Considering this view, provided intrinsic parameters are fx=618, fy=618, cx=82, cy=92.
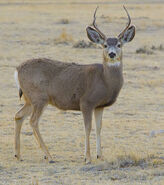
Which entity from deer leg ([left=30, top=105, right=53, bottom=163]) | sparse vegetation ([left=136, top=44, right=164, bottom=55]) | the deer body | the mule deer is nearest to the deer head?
the mule deer

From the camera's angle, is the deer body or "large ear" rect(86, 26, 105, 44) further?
"large ear" rect(86, 26, 105, 44)

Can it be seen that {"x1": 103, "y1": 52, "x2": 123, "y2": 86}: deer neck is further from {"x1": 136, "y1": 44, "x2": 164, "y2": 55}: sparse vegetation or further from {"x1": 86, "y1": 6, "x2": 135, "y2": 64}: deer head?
{"x1": 136, "y1": 44, "x2": 164, "y2": 55}: sparse vegetation

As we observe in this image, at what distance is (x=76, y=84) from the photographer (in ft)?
33.8

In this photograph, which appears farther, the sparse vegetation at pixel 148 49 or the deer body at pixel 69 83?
the sparse vegetation at pixel 148 49

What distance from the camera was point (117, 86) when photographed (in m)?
10.1

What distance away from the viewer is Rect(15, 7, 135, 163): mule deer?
10.0m

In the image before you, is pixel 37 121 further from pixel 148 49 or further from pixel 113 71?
pixel 148 49

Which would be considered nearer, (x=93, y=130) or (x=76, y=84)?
(x=76, y=84)

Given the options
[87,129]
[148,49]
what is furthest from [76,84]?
[148,49]

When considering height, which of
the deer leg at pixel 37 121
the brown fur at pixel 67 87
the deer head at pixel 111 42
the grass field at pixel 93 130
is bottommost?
the grass field at pixel 93 130

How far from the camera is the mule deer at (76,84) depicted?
32.9 ft

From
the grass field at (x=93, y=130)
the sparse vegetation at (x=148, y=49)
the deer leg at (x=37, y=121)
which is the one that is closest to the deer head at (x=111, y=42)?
the deer leg at (x=37, y=121)

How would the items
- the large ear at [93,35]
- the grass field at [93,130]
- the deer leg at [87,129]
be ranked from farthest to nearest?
the large ear at [93,35]
the deer leg at [87,129]
the grass field at [93,130]

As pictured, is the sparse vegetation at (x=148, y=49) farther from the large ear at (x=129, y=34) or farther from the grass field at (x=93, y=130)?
the large ear at (x=129, y=34)
